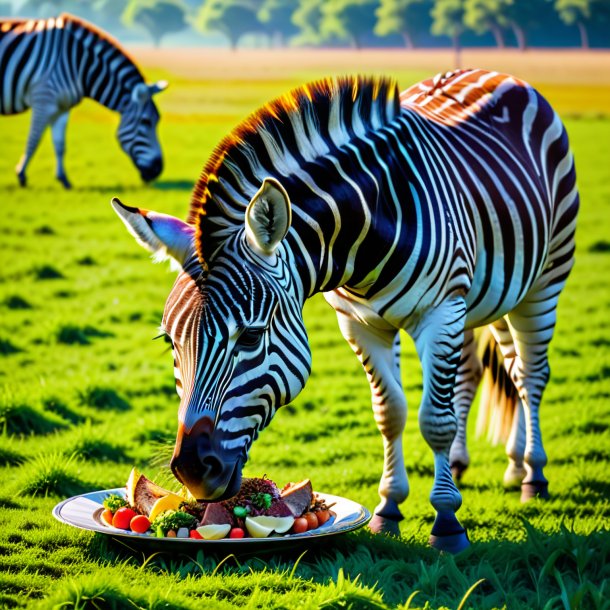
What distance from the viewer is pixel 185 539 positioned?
488 cm

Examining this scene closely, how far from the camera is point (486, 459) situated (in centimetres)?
866

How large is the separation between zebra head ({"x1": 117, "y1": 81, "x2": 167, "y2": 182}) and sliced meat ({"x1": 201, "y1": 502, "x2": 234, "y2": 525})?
13.6 meters

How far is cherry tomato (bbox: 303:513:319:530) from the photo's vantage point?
5312mm

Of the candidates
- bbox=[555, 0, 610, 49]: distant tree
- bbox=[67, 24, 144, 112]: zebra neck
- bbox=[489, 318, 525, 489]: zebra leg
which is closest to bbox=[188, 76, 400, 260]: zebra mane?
bbox=[489, 318, 525, 489]: zebra leg

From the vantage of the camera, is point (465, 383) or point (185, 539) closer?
point (185, 539)

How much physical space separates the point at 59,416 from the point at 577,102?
1963cm

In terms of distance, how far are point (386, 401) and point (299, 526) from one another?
128 centimetres

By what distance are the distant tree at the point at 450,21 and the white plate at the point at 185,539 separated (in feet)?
69.7

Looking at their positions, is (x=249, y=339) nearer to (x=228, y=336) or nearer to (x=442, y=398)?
(x=228, y=336)

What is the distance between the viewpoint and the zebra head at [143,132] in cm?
1795

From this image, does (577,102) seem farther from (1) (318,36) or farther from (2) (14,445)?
(2) (14,445)

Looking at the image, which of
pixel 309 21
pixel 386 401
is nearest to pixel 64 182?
pixel 309 21

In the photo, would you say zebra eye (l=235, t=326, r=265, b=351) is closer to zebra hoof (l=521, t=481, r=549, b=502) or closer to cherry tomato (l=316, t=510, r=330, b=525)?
cherry tomato (l=316, t=510, r=330, b=525)

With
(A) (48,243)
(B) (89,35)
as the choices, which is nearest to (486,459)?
(A) (48,243)
